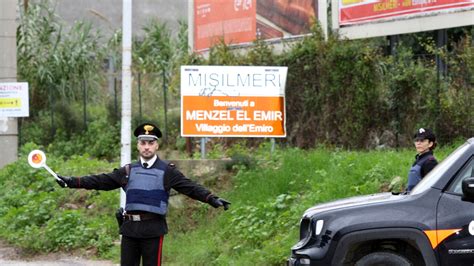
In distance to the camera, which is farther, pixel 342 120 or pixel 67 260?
pixel 342 120

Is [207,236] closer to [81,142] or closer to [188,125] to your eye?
[188,125]

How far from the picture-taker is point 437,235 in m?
8.60

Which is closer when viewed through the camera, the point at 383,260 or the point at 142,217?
the point at 383,260

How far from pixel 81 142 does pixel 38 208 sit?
329 inches

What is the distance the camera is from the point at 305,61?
19.2 meters

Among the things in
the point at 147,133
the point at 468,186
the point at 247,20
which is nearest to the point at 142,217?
the point at 147,133

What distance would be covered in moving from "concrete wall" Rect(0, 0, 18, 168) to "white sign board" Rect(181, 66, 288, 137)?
16.3ft

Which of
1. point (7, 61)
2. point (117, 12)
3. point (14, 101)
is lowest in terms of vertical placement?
point (14, 101)

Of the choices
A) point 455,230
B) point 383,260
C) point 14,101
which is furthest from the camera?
point 14,101

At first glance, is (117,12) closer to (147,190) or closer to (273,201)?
(273,201)

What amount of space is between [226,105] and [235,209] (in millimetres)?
2639

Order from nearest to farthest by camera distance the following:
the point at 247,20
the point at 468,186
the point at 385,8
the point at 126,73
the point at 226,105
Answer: the point at 468,186 → the point at 126,73 → the point at 226,105 → the point at 385,8 → the point at 247,20

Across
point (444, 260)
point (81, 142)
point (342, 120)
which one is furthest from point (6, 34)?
point (444, 260)

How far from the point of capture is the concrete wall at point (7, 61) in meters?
20.6
